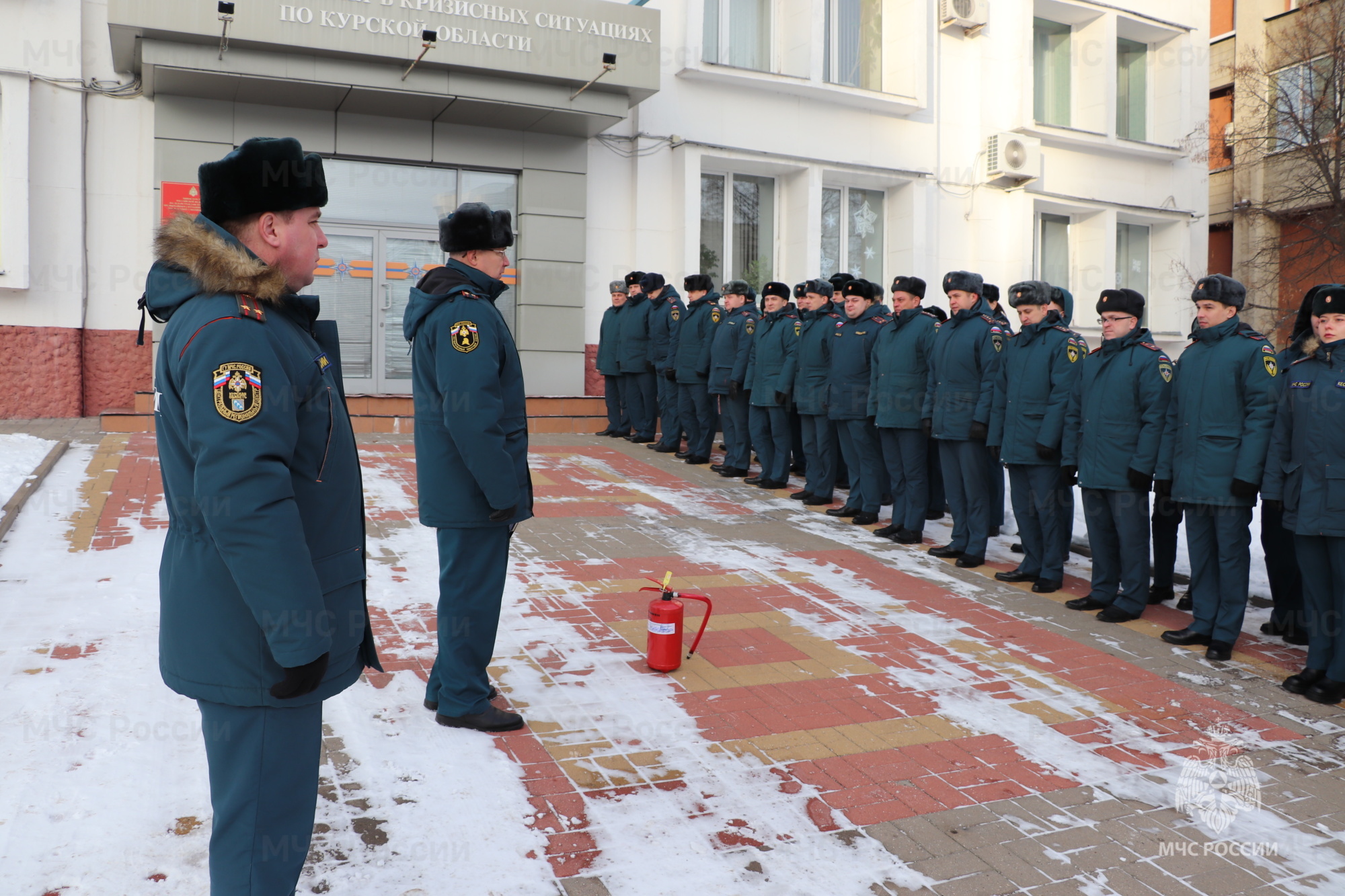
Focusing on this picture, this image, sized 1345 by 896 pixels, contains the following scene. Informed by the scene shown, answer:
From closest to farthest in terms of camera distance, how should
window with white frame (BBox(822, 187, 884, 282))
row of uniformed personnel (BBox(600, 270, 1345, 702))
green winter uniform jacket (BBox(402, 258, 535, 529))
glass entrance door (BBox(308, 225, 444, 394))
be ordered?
green winter uniform jacket (BBox(402, 258, 535, 529)) → row of uniformed personnel (BBox(600, 270, 1345, 702)) → glass entrance door (BBox(308, 225, 444, 394)) → window with white frame (BBox(822, 187, 884, 282))

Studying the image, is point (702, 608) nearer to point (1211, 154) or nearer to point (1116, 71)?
point (1116, 71)

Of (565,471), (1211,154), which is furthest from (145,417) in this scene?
(1211,154)

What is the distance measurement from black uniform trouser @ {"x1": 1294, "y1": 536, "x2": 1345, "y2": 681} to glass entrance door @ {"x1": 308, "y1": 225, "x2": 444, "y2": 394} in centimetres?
1181

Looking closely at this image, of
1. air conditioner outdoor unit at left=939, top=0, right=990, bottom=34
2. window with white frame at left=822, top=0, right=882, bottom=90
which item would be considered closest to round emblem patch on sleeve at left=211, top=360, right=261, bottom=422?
window with white frame at left=822, top=0, right=882, bottom=90

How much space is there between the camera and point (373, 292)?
14.6 meters

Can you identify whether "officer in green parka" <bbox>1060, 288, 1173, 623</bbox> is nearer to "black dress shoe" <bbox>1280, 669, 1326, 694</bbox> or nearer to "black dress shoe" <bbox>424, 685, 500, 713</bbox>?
"black dress shoe" <bbox>1280, 669, 1326, 694</bbox>

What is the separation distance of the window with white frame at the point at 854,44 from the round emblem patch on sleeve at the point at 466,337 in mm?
14847

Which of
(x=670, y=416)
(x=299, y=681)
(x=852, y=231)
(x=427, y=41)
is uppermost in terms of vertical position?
(x=427, y=41)

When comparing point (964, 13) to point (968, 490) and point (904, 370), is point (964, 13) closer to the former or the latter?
point (904, 370)

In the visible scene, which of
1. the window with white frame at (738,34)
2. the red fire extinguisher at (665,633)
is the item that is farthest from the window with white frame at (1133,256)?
the red fire extinguisher at (665,633)

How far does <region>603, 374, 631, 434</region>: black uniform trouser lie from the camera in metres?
13.9

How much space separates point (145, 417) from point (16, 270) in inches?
98.9

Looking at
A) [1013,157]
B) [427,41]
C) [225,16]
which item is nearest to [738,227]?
[1013,157]

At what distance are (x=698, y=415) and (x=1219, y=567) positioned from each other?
7.03 metres
